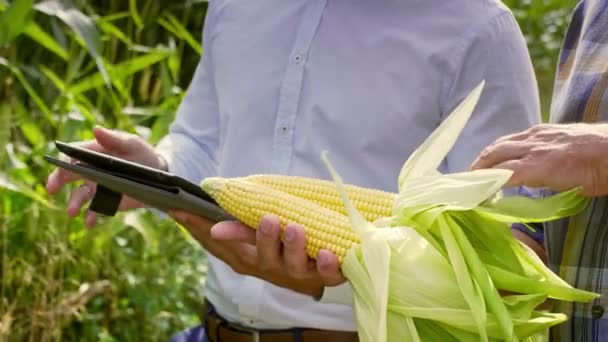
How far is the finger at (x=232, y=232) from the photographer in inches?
57.7

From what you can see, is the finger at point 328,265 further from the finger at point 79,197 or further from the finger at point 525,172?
the finger at point 79,197

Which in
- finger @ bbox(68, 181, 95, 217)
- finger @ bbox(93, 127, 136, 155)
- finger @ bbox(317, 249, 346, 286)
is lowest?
finger @ bbox(68, 181, 95, 217)

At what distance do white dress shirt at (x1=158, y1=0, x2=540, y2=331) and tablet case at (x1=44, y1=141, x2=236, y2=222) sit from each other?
403 millimetres

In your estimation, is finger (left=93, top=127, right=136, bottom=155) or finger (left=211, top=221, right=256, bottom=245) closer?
finger (left=211, top=221, right=256, bottom=245)

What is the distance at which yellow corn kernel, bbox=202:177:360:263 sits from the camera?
1.38 meters

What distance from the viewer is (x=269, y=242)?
4.69 ft

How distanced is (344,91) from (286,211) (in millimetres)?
572

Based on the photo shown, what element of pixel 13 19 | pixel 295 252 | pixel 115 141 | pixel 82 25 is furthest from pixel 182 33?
pixel 295 252

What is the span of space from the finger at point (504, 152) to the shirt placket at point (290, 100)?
2.44 ft

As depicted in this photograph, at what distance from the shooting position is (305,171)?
6.46 feet

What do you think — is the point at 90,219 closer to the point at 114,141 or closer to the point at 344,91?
the point at 114,141

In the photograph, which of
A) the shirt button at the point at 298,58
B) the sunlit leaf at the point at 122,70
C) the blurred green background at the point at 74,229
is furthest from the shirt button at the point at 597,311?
the sunlit leaf at the point at 122,70

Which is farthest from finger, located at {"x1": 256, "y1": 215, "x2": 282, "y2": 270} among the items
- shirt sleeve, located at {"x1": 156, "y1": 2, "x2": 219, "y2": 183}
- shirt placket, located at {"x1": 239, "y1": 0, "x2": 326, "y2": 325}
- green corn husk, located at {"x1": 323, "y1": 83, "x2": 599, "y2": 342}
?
shirt sleeve, located at {"x1": 156, "y1": 2, "x2": 219, "y2": 183}

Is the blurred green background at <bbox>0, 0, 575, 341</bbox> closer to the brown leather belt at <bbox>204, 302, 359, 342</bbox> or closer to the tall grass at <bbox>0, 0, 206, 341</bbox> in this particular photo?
the tall grass at <bbox>0, 0, 206, 341</bbox>
